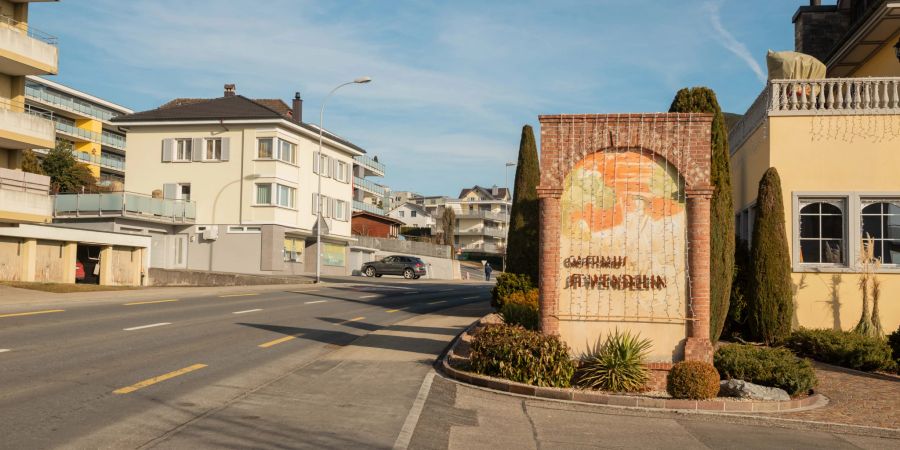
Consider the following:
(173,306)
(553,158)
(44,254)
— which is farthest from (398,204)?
(553,158)

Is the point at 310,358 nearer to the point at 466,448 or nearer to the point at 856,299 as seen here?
the point at 466,448

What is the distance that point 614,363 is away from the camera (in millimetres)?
11922

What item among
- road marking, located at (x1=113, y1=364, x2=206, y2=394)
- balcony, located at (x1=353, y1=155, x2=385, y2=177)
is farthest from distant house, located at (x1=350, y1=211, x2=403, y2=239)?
road marking, located at (x1=113, y1=364, x2=206, y2=394)

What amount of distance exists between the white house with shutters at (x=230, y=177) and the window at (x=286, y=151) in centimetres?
7

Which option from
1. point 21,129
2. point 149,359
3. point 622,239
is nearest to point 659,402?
point 622,239

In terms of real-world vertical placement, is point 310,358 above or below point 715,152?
below

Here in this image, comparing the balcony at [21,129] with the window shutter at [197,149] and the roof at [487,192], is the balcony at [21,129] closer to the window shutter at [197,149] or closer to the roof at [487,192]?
the window shutter at [197,149]

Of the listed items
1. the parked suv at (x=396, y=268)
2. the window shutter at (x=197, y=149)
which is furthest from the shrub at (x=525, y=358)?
the parked suv at (x=396, y=268)

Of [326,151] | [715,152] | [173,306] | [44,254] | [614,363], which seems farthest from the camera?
[326,151]

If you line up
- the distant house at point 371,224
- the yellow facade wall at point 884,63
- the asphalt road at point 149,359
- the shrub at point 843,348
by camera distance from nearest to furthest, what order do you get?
the asphalt road at point 149,359 → the shrub at point 843,348 → the yellow facade wall at point 884,63 → the distant house at point 371,224

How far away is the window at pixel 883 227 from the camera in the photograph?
18.4 meters

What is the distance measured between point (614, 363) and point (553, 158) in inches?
129

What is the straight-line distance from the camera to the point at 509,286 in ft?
77.9

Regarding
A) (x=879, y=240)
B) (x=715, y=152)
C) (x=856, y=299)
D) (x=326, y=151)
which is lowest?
(x=856, y=299)
